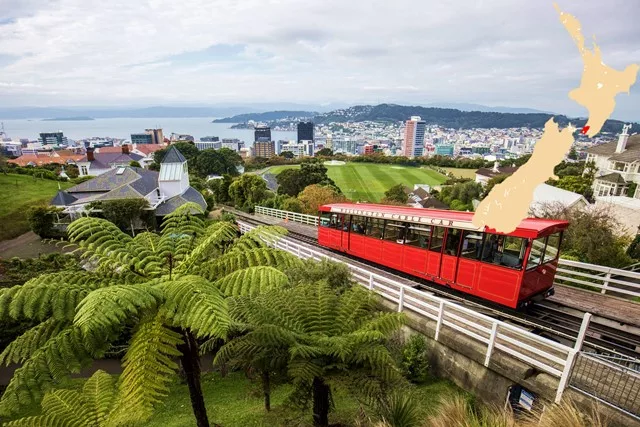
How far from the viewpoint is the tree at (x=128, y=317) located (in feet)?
10.5

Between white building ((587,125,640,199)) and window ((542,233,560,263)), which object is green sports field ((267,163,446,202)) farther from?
window ((542,233,560,263))

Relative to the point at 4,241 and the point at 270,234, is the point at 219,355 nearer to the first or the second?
the point at 270,234

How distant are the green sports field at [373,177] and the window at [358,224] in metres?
41.8

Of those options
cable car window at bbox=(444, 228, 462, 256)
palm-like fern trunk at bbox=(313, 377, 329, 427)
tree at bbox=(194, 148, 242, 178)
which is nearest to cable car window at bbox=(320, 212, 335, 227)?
cable car window at bbox=(444, 228, 462, 256)

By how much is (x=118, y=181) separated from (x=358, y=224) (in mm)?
31038

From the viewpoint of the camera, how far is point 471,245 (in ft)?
26.3

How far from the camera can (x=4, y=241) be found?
26281 mm

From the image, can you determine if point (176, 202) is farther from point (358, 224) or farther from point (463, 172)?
point (463, 172)

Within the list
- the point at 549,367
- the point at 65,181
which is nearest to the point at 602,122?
the point at 549,367

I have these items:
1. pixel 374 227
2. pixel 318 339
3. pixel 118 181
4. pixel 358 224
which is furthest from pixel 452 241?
pixel 118 181

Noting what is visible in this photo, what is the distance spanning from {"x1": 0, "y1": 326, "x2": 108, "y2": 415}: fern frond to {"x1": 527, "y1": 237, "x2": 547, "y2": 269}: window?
314 inches

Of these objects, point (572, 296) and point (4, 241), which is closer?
point (572, 296)

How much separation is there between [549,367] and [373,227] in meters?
6.55

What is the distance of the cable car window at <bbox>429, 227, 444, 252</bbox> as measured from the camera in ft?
28.4
